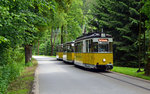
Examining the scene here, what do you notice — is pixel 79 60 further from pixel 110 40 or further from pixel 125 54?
pixel 125 54

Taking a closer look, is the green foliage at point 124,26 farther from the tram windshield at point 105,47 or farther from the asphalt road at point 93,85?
the asphalt road at point 93,85

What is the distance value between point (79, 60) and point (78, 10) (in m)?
24.8

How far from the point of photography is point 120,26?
25.9 m

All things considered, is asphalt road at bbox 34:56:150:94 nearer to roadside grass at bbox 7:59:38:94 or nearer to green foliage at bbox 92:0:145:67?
roadside grass at bbox 7:59:38:94

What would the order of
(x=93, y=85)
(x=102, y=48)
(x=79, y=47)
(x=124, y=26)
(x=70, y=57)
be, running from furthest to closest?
(x=70, y=57)
(x=124, y=26)
(x=79, y=47)
(x=102, y=48)
(x=93, y=85)

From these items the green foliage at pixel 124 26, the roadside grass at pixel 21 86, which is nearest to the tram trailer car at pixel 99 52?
the roadside grass at pixel 21 86

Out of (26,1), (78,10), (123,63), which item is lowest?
(123,63)

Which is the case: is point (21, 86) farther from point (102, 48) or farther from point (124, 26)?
point (124, 26)

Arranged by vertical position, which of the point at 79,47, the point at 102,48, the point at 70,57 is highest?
the point at 79,47

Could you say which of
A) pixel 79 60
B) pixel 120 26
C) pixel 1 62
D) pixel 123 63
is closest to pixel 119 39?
pixel 120 26

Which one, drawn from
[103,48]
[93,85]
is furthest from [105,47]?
[93,85]

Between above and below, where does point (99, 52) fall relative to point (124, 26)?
below

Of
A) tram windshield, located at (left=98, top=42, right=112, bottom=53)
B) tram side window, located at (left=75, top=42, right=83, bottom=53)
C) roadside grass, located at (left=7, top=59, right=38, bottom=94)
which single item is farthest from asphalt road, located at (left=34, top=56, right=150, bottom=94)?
tram side window, located at (left=75, top=42, right=83, bottom=53)

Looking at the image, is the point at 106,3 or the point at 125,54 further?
the point at 106,3
